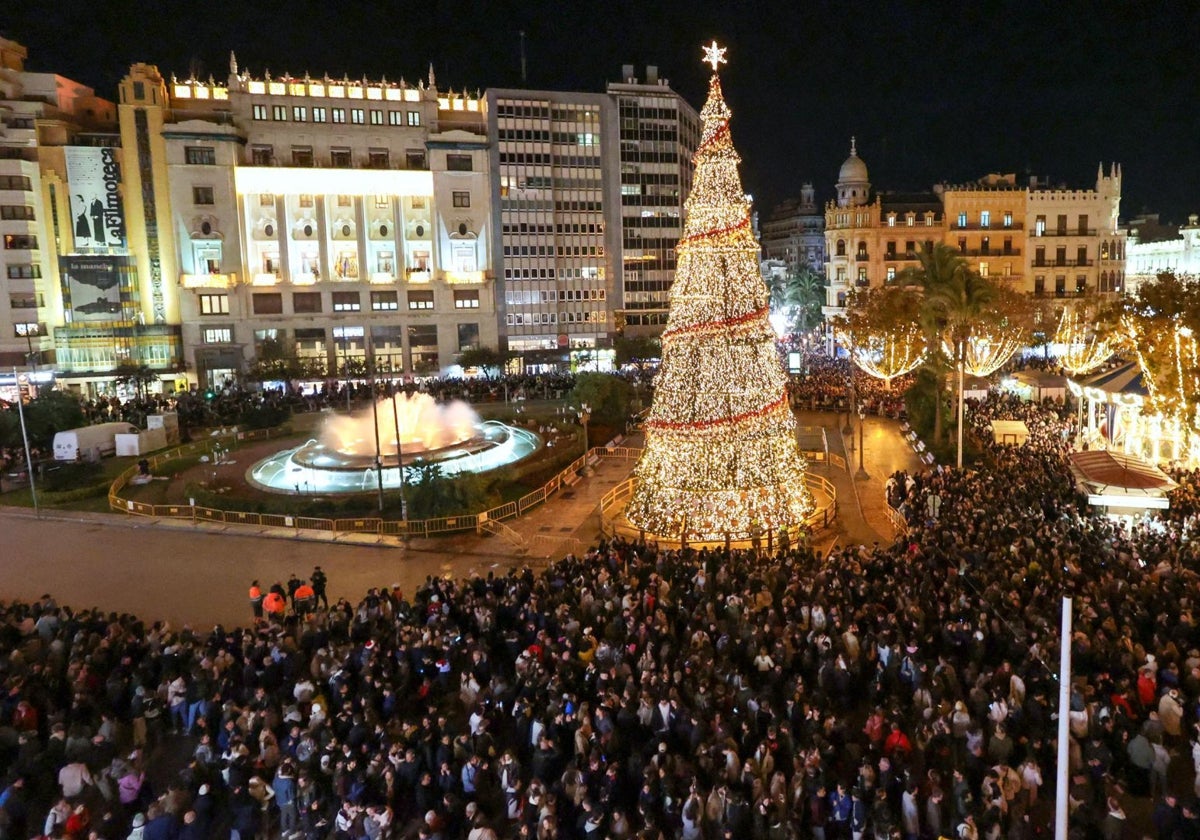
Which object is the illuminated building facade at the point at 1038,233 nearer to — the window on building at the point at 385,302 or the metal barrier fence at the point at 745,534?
the window on building at the point at 385,302

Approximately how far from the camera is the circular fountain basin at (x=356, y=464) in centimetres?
2995

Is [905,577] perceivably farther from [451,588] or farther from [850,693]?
[451,588]

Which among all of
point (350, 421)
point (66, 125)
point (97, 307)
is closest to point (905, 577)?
point (350, 421)

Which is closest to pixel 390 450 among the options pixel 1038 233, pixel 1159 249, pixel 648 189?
pixel 648 189

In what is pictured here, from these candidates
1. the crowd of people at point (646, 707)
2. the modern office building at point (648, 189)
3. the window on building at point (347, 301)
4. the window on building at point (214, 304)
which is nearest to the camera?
the crowd of people at point (646, 707)

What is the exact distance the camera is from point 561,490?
1172 inches

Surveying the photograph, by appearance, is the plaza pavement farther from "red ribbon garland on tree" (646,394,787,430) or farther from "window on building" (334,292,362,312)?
"window on building" (334,292,362,312)

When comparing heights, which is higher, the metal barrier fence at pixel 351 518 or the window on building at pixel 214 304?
the window on building at pixel 214 304

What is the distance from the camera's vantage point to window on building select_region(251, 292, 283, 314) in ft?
233

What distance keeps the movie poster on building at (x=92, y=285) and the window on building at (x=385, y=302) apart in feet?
65.2

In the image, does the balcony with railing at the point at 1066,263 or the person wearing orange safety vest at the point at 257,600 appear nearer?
the person wearing orange safety vest at the point at 257,600

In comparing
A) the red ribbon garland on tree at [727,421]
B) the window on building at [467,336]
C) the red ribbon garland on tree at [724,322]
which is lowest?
the red ribbon garland on tree at [727,421]

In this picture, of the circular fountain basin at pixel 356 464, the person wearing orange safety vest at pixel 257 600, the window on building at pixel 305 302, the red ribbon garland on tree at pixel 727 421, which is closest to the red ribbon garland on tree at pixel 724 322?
the red ribbon garland on tree at pixel 727 421

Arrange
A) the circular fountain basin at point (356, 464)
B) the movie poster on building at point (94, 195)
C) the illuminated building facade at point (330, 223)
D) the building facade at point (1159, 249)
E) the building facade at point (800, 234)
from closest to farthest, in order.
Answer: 1. the circular fountain basin at point (356, 464)
2. the movie poster on building at point (94, 195)
3. the illuminated building facade at point (330, 223)
4. the building facade at point (1159, 249)
5. the building facade at point (800, 234)
